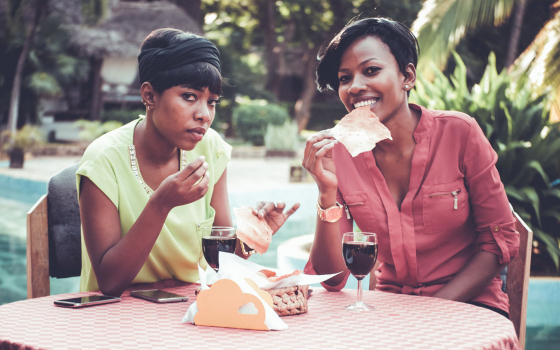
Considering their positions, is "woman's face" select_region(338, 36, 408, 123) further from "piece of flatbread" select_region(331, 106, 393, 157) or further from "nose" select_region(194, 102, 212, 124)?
"nose" select_region(194, 102, 212, 124)

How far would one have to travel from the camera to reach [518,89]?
4969 millimetres

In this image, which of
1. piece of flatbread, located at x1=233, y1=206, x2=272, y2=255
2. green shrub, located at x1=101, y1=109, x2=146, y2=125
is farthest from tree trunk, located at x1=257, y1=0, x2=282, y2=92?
piece of flatbread, located at x1=233, y1=206, x2=272, y2=255

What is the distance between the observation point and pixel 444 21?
8234 millimetres

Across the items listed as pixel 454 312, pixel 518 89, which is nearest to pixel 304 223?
pixel 518 89

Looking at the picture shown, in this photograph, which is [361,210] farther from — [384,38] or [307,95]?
[307,95]

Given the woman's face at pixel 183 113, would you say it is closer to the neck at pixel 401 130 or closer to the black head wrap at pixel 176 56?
the black head wrap at pixel 176 56

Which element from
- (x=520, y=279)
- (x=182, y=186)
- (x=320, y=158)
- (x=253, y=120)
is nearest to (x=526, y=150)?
(x=520, y=279)

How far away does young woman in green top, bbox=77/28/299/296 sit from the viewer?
5.35 feet

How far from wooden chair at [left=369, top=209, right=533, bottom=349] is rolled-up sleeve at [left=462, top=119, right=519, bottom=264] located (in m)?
0.09

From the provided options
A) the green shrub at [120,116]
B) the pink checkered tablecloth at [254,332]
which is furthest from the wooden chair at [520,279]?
the green shrub at [120,116]

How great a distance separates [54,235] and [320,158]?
1128 millimetres

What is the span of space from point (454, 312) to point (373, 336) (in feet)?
1.18

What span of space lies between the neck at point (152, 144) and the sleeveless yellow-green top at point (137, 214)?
0.04 metres

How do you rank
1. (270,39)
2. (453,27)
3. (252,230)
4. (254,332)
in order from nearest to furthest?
1. (254,332)
2. (252,230)
3. (453,27)
4. (270,39)
